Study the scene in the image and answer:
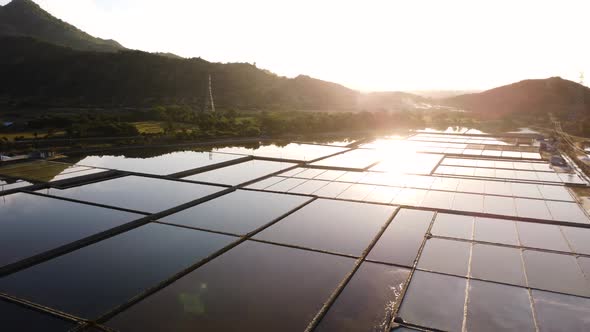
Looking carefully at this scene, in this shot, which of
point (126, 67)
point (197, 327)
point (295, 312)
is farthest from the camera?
point (126, 67)

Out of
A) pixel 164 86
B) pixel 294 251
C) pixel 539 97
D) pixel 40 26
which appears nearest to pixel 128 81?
pixel 164 86

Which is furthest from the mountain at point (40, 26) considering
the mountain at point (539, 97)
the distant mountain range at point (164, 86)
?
the mountain at point (539, 97)

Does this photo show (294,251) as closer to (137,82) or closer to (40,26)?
(137,82)

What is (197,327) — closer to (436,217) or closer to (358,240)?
(358,240)

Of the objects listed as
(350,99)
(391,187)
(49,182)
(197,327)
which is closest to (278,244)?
(197,327)

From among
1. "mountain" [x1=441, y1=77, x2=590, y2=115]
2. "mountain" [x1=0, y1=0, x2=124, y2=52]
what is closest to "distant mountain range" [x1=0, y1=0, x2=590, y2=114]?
"mountain" [x1=441, y1=77, x2=590, y2=115]

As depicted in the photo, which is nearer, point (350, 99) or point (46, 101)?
point (46, 101)

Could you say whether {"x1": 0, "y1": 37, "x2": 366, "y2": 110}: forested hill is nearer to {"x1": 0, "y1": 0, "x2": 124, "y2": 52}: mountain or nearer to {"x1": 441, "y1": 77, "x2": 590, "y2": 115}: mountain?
{"x1": 441, "y1": 77, "x2": 590, "y2": 115}: mountain
